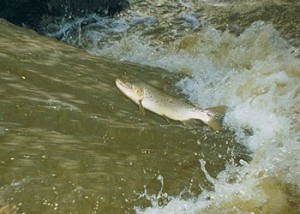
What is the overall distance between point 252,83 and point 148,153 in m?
2.58

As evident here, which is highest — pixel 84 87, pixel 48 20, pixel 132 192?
pixel 132 192

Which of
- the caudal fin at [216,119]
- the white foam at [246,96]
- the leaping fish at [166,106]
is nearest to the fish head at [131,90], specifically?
the leaping fish at [166,106]

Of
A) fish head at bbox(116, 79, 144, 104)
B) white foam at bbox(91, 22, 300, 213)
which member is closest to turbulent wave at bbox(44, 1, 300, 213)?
white foam at bbox(91, 22, 300, 213)

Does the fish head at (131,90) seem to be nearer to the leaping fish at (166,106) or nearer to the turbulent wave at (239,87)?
the leaping fish at (166,106)

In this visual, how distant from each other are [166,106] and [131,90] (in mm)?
406

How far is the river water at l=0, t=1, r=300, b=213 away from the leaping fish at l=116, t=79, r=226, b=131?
99mm

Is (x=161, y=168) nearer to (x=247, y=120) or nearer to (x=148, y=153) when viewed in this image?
(x=148, y=153)

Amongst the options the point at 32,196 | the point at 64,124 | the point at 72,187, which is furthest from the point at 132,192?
the point at 64,124

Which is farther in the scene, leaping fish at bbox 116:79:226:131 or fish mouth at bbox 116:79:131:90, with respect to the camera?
fish mouth at bbox 116:79:131:90

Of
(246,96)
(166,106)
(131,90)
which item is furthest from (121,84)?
(246,96)

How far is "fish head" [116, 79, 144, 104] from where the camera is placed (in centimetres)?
558

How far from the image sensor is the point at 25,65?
5.39 metres

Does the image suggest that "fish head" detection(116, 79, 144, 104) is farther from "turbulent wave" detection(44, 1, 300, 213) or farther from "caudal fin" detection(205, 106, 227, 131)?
"turbulent wave" detection(44, 1, 300, 213)

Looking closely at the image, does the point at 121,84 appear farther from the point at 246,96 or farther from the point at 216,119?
the point at 246,96
